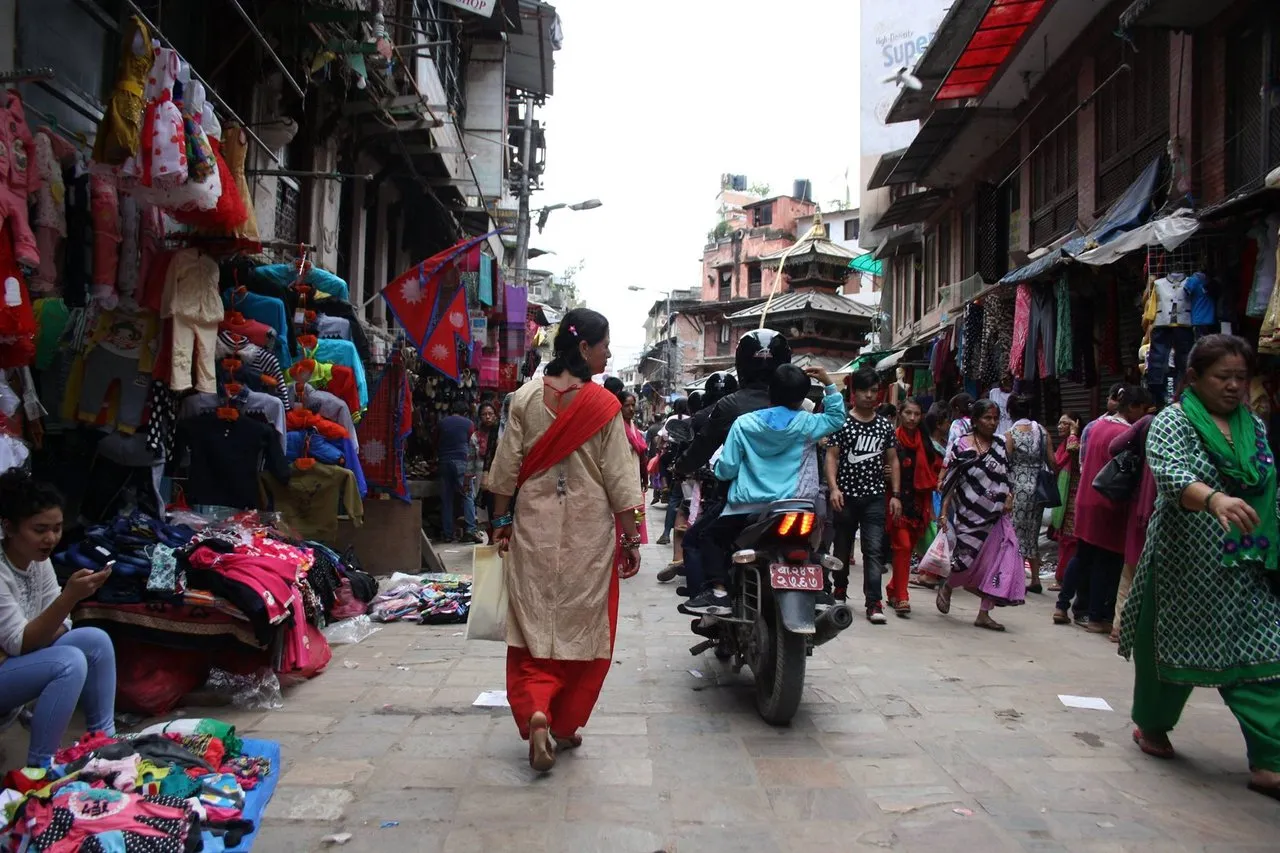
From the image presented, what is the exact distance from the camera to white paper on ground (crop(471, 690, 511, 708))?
4848 millimetres

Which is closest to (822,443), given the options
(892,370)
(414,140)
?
(414,140)

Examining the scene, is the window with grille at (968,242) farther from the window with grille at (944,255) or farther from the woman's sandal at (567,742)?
the woman's sandal at (567,742)

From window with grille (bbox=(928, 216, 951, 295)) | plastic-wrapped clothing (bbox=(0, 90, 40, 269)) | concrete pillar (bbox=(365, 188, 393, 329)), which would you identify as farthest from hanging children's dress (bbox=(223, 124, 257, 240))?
window with grille (bbox=(928, 216, 951, 295))

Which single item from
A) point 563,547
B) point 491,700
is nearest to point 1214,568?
point 563,547

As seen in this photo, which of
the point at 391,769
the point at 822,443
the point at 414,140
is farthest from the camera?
the point at 414,140

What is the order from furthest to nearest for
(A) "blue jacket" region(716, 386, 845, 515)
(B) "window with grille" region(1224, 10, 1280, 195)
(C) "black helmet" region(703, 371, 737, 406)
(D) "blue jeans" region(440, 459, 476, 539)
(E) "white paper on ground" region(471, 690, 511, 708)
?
(D) "blue jeans" region(440, 459, 476, 539) → (B) "window with grille" region(1224, 10, 1280, 195) → (C) "black helmet" region(703, 371, 737, 406) → (A) "blue jacket" region(716, 386, 845, 515) → (E) "white paper on ground" region(471, 690, 511, 708)

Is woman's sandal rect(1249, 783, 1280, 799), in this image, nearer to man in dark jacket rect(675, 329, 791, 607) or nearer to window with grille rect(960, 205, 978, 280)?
man in dark jacket rect(675, 329, 791, 607)

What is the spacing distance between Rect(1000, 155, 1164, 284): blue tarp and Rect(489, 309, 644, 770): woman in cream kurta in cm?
654

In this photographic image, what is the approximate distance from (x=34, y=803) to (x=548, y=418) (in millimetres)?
2312

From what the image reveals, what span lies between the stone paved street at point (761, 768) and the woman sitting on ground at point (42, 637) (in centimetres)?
70

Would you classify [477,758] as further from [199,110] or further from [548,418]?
[199,110]

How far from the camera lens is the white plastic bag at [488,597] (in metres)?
4.11

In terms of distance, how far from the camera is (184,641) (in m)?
4.60

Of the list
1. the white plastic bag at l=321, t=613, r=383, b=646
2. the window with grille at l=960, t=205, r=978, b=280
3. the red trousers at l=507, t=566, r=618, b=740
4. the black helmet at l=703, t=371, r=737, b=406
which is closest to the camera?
the red trousers at l=507, t=566, r=618, b=740
